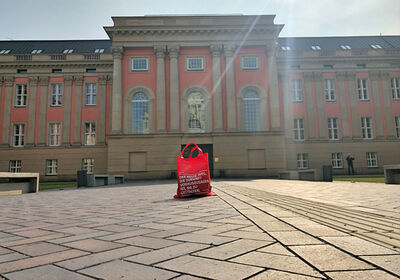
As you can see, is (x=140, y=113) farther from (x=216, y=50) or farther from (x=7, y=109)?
(x=7, y=109)

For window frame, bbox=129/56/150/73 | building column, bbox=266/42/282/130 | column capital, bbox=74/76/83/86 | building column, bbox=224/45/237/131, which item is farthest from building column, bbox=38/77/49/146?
building column, bbox=266/42/282/130

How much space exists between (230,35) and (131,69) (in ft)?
32.5

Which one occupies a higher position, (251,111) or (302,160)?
(251,111)

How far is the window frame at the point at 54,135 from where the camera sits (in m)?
30.1

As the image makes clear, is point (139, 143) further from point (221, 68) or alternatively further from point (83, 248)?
point (83, 248)

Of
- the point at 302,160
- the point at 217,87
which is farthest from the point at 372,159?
the point at 217,87

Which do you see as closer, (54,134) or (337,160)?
(337,160)

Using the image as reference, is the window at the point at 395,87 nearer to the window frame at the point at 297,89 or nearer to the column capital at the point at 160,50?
the window frame at the point at 297,89

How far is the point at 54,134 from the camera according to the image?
30.3 meters

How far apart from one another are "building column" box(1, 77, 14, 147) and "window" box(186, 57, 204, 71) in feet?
65.3

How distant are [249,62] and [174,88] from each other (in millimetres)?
7676

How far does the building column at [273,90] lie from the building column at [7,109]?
27524mm

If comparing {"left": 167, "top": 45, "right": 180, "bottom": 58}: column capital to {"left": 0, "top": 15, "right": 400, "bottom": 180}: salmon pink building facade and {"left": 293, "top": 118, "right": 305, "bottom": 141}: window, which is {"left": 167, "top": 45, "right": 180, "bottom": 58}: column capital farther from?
{"left": 293, "top": 118, "right": 305, "bottom": 141}: window

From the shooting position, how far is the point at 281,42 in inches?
1441
